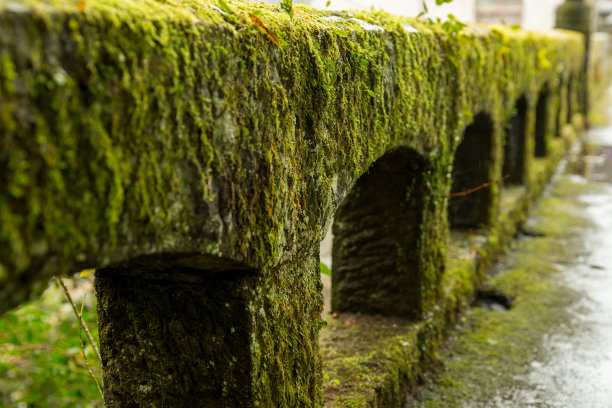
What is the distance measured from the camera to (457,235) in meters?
4.93

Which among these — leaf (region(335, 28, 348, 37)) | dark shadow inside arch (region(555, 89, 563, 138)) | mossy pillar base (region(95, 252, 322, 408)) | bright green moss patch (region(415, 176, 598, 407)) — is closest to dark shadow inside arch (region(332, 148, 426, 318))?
bright green moss patch (region(415, 176, 598, 407))

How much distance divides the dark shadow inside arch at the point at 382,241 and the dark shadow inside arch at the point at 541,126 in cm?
538

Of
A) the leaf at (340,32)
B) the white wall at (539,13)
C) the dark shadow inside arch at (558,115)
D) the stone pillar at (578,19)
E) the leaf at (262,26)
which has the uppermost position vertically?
the white wall at (539,13)

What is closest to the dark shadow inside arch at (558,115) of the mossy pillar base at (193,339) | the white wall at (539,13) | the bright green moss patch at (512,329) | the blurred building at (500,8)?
the bright green moss patch at (512,329)

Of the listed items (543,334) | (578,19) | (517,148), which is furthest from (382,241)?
(578,19)

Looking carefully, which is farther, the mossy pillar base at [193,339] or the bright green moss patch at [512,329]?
the bright green moss patch at [512,329]

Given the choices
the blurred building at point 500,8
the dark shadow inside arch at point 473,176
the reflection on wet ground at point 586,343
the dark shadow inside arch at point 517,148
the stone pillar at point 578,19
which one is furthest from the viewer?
the blurred building at point 500,8

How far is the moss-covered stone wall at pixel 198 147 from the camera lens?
1070 mm

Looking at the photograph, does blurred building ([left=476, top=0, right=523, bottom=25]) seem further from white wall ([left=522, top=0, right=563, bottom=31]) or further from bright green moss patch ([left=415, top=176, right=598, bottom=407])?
bright green moss patch ([left=415, top=176, right=598, bottom=407])

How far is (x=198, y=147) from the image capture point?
4.68 feet

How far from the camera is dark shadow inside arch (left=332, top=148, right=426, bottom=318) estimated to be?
3309 mm

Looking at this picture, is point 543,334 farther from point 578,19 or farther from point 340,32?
point 578,19

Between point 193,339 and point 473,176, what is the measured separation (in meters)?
3.64

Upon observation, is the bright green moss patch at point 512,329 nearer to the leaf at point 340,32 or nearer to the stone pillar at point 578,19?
the leaf at point 340,32
